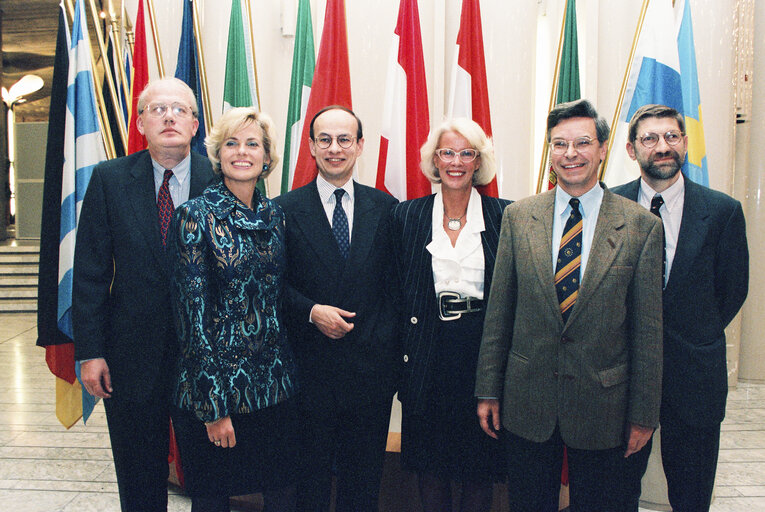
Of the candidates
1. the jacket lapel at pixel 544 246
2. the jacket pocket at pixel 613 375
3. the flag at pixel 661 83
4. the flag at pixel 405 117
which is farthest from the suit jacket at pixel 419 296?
the flag at pixel 661 83

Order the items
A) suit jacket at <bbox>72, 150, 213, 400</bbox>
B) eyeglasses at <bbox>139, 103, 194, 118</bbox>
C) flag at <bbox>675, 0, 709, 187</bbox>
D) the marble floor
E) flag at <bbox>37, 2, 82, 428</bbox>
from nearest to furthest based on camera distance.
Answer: suit jacket at <bbox>72, 150, 213, 400</bbox>
eyeglasses at <bbox>139, 103, 194, 118</bbox>
flag at <bbox>675, 0, 709, 187</bbox>
flag at <bbox>37, 2, 82, 428</bbox>
the marble floor

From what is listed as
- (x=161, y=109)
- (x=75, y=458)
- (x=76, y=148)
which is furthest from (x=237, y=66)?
(x=75, y=458)

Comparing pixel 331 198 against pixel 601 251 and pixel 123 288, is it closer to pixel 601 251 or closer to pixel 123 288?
pixel 123 288

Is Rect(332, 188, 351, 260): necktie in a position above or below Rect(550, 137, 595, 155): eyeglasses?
below

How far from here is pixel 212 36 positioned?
134 inches

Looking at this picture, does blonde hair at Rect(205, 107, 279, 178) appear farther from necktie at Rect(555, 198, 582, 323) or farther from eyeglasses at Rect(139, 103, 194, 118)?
necktie at Rect(555, 198, 582, 323)

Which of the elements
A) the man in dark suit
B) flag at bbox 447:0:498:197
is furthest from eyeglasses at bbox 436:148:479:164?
flag at bbox 447:0:498:197

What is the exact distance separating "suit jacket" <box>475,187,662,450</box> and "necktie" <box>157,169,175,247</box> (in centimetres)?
119

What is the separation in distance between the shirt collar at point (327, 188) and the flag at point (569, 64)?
4.34ft

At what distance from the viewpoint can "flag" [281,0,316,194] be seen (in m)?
3.00

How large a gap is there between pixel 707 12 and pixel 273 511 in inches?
133

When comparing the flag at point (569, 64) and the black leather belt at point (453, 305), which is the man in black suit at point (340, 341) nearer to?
the black leather belt at point (453, 305)

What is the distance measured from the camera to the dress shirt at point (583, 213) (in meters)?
1.61

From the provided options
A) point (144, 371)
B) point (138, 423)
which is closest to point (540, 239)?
point (144, 371)
